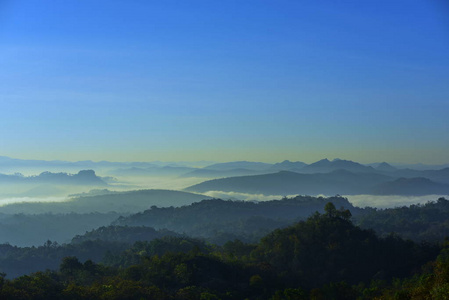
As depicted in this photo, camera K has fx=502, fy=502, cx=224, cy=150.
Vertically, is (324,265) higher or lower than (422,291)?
lower

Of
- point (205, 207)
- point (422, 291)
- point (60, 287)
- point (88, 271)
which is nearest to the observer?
point (422, 291)

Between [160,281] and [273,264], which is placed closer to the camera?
[160,281]

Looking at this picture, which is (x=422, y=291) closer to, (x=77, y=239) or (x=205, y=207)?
(x=77, y=239)

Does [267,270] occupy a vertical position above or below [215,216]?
above

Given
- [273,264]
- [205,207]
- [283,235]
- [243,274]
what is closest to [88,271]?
[243,274]

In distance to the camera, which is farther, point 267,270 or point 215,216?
point 215,216

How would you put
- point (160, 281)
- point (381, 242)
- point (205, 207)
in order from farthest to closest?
point (205, 207), point (381, 242), point (160, 281)

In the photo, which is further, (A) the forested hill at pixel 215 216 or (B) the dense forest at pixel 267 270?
(A) the forested hill at pixel 215 216

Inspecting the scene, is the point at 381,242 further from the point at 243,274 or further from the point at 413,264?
the point at 243,274

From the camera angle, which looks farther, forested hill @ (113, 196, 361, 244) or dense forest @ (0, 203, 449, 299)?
forested hill @ (113, 196, 361, 244)
